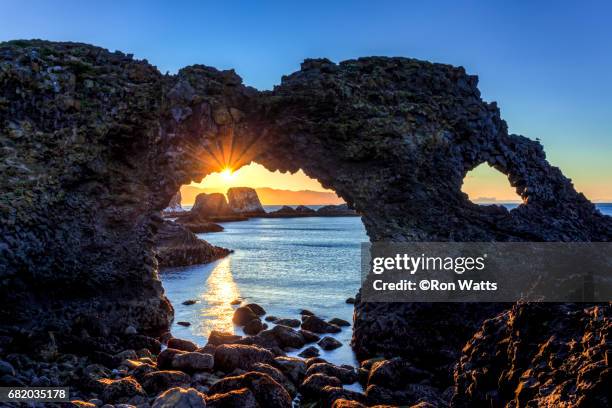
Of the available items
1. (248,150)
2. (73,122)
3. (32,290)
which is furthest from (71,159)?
(248,150)

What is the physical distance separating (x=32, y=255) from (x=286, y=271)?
88.8 ft

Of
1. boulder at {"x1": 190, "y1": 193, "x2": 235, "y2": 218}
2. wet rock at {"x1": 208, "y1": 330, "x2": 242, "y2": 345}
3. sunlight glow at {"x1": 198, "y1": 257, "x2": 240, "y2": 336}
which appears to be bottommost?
sunlight glow at {"x1": 198, "y1": 257, "x2": 240, "y2": 336}

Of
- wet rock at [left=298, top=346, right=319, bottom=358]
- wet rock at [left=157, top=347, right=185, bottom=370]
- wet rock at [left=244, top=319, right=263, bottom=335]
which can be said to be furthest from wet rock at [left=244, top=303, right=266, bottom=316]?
wet rock at [left=157, top=347, right=185, bottom=370]

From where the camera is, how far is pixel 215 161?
24.3m

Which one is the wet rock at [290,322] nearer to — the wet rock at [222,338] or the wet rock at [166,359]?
the wet rock at [222,338]

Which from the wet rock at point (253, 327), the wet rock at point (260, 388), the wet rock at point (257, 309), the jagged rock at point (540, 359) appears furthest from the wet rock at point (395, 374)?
the wet rock at point (257, 309)

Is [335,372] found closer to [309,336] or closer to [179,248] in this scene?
[309,336]

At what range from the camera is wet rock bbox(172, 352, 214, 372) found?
1577 centimetres

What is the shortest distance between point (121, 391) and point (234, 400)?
3.28 metres

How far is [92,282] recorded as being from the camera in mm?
20391

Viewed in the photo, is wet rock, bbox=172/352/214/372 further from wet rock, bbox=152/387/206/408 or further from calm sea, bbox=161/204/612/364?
calm sea, bbox=161/204/612/364

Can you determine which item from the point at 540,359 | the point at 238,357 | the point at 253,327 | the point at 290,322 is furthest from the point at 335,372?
the point at 540,359

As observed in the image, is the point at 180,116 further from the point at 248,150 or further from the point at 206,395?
the point at 206,395

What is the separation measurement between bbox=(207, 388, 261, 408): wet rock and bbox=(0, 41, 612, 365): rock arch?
26.2ft
